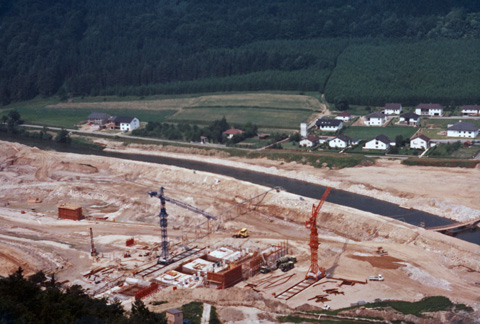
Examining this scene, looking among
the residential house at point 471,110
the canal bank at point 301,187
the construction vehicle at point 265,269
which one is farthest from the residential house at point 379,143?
the construction vehicle at point 265,269

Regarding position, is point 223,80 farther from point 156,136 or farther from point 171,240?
point 171,240

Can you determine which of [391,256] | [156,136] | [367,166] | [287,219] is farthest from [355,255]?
[156,136]

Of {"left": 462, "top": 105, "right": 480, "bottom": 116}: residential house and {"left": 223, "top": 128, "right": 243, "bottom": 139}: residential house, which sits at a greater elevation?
{"left": 462, "top": 105, "right": 480, "bottom": 116}: residential house

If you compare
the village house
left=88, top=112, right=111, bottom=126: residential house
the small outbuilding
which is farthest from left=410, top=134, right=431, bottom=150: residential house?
left=88, top=112, right=111, bottom=126: residential house

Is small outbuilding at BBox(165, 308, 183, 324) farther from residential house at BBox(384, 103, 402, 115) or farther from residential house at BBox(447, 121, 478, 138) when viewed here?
residential house at BBox(384, 103, 402, 115)

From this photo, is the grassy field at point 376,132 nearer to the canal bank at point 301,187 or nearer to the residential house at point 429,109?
the residential house at point 429,109

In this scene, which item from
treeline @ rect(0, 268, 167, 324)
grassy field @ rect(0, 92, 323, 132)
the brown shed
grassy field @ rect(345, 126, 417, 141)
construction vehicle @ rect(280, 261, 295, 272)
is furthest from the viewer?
grassy field @ rect(0, 92, 323, 132)

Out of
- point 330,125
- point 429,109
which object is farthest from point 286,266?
point 429,109
